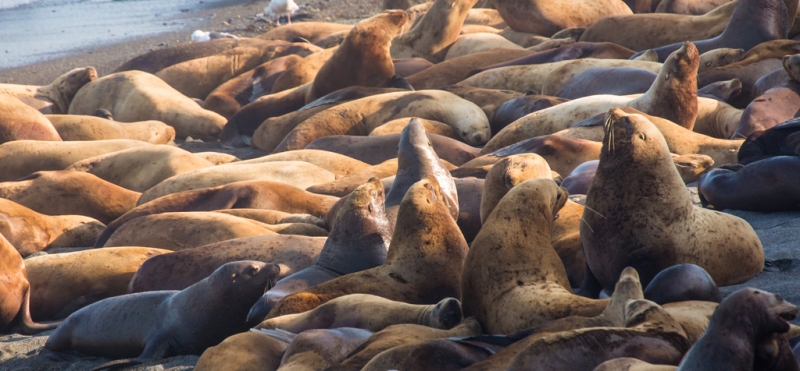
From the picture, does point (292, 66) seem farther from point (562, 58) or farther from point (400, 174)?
point (400, 174)

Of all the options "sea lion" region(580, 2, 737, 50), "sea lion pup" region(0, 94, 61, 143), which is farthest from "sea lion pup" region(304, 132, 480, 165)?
"sea lion" region(580, 2, 737, 50)

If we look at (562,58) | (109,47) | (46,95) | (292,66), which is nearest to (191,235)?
(562,58)

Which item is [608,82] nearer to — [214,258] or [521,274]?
[214,258]

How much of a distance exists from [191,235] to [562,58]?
5221mm

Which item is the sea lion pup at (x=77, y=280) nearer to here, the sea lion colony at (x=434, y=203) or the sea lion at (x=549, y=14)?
the sea lion colony at (x=434, y=203)

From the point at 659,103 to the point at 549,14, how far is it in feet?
17.8

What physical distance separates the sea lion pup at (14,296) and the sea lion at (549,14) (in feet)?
26.7

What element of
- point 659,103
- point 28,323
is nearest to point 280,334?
point 28,323

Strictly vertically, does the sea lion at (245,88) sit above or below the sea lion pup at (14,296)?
below

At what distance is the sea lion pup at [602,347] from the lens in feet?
7.47

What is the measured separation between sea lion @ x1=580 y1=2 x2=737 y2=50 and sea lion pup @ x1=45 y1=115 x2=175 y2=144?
5.23m

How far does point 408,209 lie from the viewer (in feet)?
13.8

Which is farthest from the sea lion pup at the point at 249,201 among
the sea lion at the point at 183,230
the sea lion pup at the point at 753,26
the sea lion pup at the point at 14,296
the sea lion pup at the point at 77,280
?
the sea lion pup at the point at 753,26

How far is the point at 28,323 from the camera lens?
496cm
